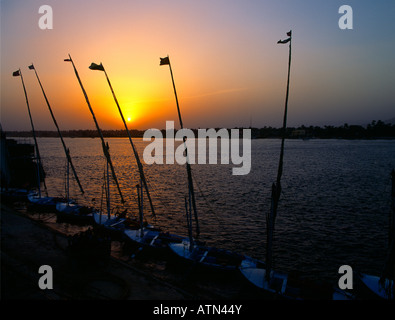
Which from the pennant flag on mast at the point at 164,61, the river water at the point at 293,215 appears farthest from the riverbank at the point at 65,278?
the pennant flag on mast at the point at 164,61

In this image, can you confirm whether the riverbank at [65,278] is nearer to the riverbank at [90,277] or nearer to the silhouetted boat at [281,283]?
the riverbank at [90,277]

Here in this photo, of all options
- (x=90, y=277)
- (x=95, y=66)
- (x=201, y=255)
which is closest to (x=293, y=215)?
(x=201, y=255)

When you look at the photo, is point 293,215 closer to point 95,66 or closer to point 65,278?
point 65,278

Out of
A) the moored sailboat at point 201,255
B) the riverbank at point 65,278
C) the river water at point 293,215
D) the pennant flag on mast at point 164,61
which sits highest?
the pennant flag on mast at point 164,61

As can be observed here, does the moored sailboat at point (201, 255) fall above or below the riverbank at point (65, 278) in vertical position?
below

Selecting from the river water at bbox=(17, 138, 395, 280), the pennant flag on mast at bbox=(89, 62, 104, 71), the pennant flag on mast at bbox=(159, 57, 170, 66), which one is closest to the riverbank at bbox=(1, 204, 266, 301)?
the river water at bbox=(17, 138, 395, 280)

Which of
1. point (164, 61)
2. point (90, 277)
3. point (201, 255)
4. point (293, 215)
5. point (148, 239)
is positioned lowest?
point (293, 215)

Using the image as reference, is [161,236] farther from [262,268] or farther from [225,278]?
[262,268]

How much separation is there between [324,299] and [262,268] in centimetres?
558

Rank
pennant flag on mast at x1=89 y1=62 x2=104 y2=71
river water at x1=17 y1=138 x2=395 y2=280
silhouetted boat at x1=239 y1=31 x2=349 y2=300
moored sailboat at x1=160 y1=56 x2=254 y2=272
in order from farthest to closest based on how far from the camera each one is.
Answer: river water at x1=17 y1=138 x2=395 y2=280, pennant flag on mast at x1=89 y1=62 x2=104 y2=71, moored sailboat at x1=160 y1=56 x2=254 y2=272, silhouetted boat at x1=239 y1=31 x2=349 y2=300

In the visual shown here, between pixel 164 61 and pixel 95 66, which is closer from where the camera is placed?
pixel 164 61

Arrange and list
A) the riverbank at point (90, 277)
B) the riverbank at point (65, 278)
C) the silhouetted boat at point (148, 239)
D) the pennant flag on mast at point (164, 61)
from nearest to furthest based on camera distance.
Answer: the riverbank at point (65, 278) < the riverbank at point (90, 277) < the pennant flag on mast at point (164, 61) < the silhouetted boat at point (148, 239)

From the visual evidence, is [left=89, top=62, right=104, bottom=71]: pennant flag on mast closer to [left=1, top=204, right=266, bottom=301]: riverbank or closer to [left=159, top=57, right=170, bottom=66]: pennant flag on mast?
[left=159, top=57, right=170, bottom=66]: pennant flag on mast

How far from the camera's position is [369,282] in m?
19.2
